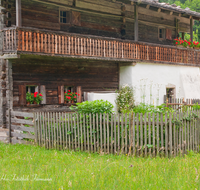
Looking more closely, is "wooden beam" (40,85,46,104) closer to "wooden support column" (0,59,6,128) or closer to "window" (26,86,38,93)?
"window" (26,86,38,93)

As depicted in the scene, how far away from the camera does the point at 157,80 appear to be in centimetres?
1770

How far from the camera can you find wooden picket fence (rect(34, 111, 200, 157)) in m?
7.16

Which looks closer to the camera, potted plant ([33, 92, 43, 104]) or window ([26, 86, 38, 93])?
potted plant ([33, 92, 43, 104])

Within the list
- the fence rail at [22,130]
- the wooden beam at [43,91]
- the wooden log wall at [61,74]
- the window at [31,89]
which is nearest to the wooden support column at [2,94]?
the wooden log wall at [61,74]

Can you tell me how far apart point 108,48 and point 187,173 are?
31.7 feet

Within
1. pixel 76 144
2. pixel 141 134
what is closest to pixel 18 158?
pixel 76 144

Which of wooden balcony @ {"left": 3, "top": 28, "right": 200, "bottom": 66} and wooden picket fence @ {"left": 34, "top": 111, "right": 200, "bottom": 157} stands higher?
wooden balcony @ {"left": 3, "top": 28, "right": 200, "bottom": 66}

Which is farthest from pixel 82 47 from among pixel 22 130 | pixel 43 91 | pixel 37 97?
pixel 22 130

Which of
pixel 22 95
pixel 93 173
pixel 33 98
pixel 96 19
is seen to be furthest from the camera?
pixel 96 19

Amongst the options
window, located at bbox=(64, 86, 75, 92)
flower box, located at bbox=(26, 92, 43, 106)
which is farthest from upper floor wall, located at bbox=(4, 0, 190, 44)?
flower box, located at bbox=(26, 92, 43, 106)

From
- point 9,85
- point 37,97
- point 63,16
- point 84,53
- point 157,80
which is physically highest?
point 63,16

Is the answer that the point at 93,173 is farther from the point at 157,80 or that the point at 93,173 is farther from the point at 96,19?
the point at 157,80

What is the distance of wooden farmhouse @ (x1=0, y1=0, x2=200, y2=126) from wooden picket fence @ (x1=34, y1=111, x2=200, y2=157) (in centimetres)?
418

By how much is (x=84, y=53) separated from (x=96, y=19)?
397 centimetres
